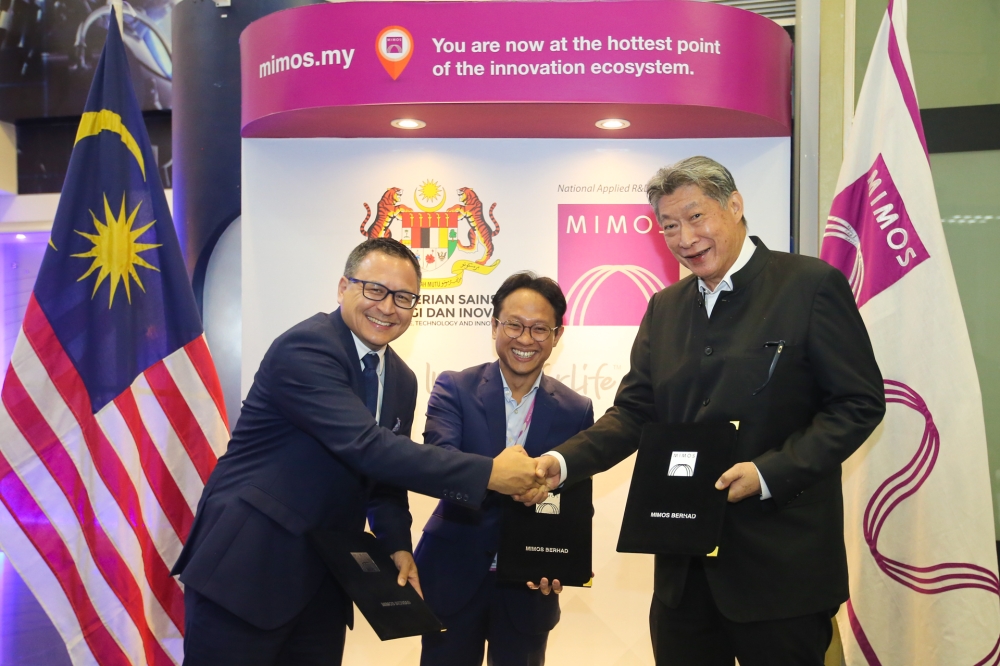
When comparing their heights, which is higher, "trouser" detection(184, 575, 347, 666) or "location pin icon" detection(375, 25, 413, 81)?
"location pin icon" detection(375, 25, 413, 81)

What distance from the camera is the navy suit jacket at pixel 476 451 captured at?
275 centimetres

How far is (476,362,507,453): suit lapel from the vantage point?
286cm

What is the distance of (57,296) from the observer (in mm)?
3379

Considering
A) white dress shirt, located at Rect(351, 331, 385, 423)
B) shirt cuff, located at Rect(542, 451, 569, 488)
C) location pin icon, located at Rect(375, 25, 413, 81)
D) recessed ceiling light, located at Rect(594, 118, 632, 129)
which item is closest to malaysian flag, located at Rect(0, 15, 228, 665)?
location pin icon, located at Rect(375, 25, 413, 81)

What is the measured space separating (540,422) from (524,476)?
1.03 ft

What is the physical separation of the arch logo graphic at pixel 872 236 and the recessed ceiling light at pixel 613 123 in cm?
117

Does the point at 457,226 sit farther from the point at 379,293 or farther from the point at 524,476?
the point at 524,476

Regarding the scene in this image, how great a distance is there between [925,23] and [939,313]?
5.31ft

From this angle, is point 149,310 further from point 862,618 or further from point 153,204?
point 862,618

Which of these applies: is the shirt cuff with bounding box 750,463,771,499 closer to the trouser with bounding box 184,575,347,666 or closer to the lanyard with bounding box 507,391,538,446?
the lanyard with bounding box 507,391,538,446

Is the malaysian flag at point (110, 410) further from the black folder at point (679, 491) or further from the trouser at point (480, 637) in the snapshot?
the black folder at point (679, 491)

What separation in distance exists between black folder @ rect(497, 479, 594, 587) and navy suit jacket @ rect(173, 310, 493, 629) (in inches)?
7.3

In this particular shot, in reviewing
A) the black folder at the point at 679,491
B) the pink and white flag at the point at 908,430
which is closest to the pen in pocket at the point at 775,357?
the black folder at the point at 679,491

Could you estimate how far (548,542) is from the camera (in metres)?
2.64
